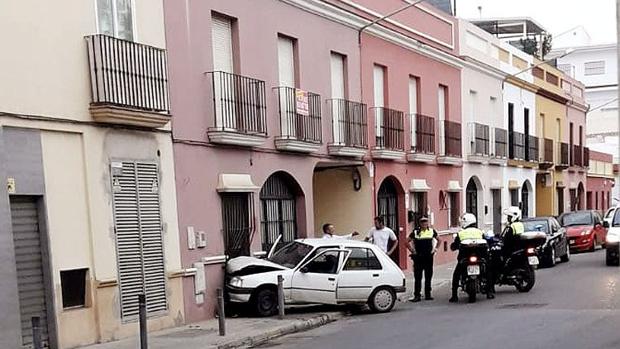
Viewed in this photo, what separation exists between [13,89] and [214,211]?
4.97 meters

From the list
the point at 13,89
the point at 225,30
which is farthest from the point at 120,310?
the point at 225,30

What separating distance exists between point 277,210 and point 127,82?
5908mm

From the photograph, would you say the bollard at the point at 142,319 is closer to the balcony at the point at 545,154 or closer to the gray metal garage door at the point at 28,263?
the gray metal garage door at the point at 28,263

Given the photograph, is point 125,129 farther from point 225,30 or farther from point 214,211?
point 225,30

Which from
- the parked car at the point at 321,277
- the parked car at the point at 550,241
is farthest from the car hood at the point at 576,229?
the parked car at the point at 321,277

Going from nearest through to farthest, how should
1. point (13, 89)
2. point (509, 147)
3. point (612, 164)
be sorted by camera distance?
point (13, 89)
point (509, 147)
point (612, 164)

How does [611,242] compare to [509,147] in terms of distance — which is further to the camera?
[509,147]

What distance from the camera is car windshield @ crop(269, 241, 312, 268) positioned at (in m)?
13.9

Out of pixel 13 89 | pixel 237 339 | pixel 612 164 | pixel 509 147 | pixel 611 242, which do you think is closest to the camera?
pixel 13 89

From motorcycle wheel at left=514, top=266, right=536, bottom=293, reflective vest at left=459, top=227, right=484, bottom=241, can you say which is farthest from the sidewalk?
motorcycle wheel at left=514, top=266, right=536, bottom=293

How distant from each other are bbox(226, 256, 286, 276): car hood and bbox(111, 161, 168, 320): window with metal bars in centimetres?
159

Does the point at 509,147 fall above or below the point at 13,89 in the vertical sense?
below

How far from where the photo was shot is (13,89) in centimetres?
999

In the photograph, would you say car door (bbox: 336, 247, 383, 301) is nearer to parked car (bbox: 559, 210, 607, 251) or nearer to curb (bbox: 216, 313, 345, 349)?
curb (bbox: 216, 313, 345, 349)
